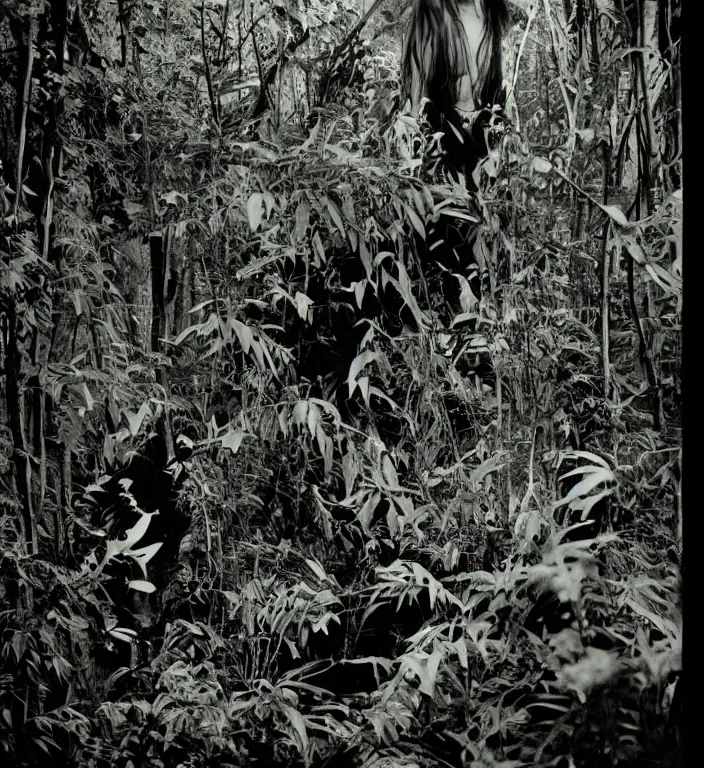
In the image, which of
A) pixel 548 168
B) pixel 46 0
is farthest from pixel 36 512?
pixel 548 168

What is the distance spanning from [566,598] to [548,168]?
0.76 metres

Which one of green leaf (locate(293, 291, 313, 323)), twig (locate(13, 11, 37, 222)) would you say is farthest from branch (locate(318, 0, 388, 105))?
twig (locate(13, 11, 37, 222))

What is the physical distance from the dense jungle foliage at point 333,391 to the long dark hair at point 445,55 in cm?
3

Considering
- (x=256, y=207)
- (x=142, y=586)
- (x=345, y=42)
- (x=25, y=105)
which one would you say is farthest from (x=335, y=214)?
(x=142, y=586)

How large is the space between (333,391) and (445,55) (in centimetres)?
64

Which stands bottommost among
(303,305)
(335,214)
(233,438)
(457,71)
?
(233,438)

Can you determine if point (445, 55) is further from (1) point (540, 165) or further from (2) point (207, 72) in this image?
(2) point (207, 72)

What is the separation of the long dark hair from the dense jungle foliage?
34 mm

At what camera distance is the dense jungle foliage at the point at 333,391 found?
1.32 meters

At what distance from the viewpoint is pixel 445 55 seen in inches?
52.9

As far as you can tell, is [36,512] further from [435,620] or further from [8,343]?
[435,620]

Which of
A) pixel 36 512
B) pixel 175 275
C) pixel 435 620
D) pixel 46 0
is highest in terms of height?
pixel 46 0

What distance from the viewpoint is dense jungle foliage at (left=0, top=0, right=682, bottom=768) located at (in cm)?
132

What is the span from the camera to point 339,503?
1.44 m
